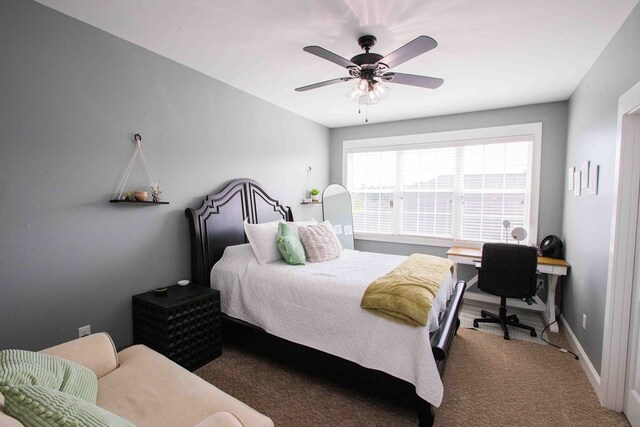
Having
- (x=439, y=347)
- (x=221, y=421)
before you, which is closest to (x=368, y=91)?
(x=439, y=347)

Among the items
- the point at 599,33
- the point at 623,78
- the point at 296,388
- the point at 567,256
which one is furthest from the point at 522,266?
the point at 296,388

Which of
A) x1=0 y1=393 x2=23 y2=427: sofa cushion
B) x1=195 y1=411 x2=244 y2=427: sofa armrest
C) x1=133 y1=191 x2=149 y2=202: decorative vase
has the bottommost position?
x1=195 y1=411 x2=244 y2=427: sofa armrest

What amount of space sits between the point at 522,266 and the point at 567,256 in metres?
0.72

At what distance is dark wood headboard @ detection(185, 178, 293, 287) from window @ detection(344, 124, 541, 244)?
6.36ft

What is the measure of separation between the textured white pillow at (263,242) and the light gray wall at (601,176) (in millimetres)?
2633

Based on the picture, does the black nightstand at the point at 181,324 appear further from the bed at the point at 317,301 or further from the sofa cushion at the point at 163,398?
the sofa cushion at the point at 163,398

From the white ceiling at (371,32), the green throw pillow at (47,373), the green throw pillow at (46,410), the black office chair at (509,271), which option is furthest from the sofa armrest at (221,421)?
the black office chair at (509,271)

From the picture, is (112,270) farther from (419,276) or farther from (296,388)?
(419,276)

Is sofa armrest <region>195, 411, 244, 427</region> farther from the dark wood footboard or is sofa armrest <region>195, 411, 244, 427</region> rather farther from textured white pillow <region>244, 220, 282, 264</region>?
textured white pillow <region>244, 220, 282, 264</region>

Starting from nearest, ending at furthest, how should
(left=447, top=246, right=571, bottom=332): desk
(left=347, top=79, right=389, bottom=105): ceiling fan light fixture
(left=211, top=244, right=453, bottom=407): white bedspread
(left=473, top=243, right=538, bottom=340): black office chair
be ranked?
(left=211, top=244, right=453, bottom=407): white bedspread
(left=347, top=79, right=389, bottom=105): ceiling fan light fixture
(left=473, top=243, right=538, bottom=340): black office chair
(left=447, top=246, right=571, bottom=332): desk

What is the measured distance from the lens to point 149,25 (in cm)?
211

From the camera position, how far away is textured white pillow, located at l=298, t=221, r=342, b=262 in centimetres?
300

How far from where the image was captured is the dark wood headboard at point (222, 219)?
280 cm

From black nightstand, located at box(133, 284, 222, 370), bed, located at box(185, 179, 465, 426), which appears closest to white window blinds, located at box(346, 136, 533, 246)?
bed, located at box(185, 179, 465, 426)
